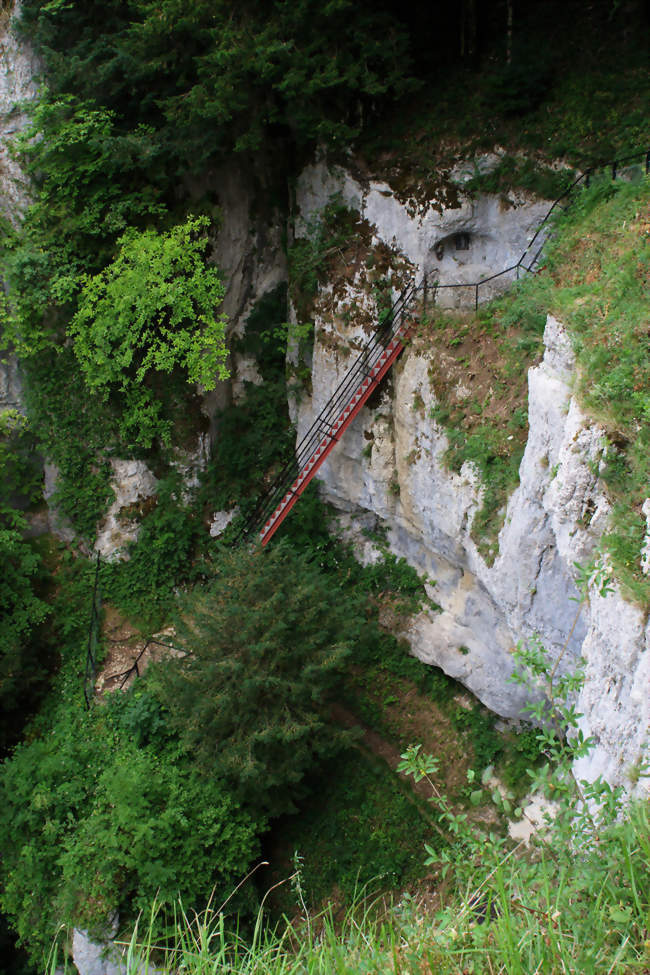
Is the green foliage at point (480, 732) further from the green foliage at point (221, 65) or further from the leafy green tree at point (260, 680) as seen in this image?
the green foliage at point (221, 65)

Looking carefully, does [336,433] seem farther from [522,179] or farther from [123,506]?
[123,506]

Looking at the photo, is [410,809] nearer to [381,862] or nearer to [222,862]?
[381,862]

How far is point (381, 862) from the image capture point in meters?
10.6

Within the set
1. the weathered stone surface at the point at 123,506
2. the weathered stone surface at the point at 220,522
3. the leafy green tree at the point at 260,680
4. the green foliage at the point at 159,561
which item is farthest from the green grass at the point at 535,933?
the weathered stone surface at the point at 123,506

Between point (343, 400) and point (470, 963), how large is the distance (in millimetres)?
10307

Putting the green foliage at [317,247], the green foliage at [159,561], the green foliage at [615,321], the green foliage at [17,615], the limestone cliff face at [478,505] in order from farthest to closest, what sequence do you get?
the green foliage at [159,561], the green foliage at [17,615], the green foliage at [317,247], the green foliage at [615,321], the limestone cliff face at [478,505]

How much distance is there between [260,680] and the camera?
31.3ft

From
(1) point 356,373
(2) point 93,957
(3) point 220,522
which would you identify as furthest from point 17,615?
(1) point 356,373

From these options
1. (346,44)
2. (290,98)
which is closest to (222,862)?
(290,98)

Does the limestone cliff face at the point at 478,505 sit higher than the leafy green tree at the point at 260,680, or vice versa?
the limestone cliff face at the point at 478,505

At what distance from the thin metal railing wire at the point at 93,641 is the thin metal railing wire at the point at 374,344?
322cm

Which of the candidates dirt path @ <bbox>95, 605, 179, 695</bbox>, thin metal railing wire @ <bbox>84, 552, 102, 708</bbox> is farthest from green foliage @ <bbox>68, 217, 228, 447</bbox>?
dirt path @ <bbox>95, 605, 179, 695</bbox>

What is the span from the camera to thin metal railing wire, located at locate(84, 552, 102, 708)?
42.7 ft

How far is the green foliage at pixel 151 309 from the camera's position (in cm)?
1184
